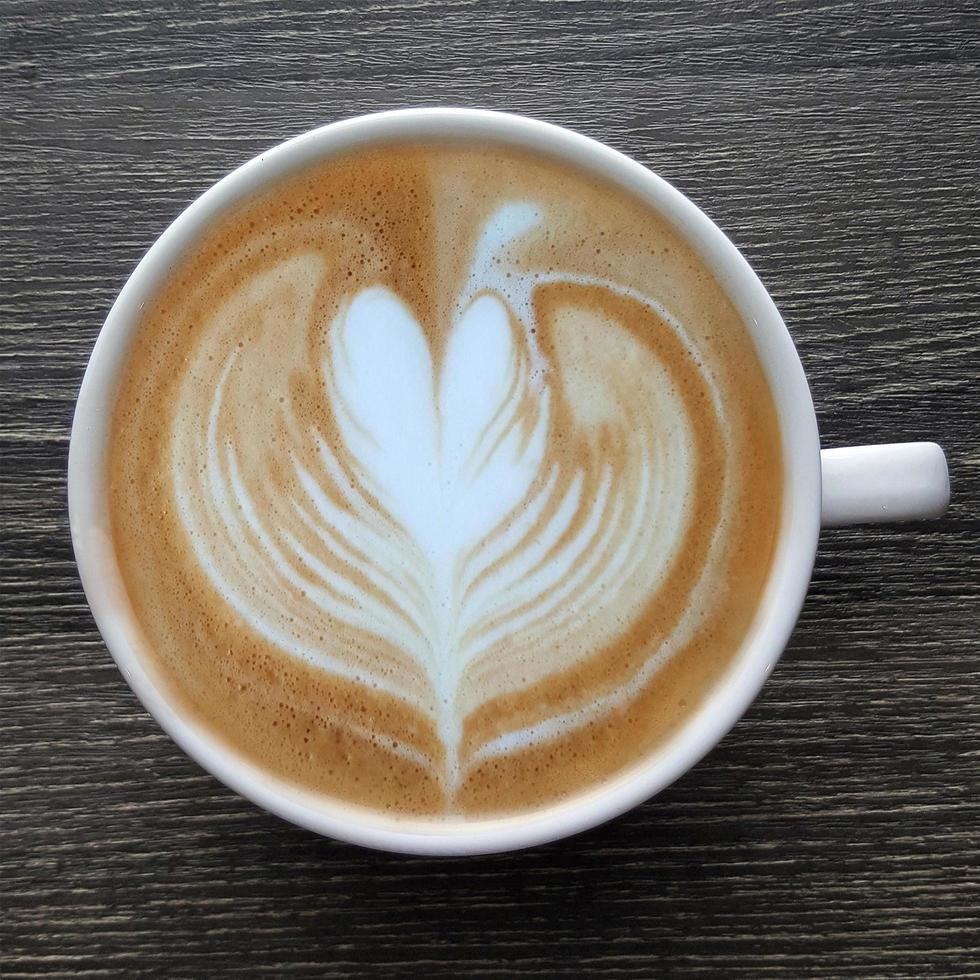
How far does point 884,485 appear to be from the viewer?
0.77 metres

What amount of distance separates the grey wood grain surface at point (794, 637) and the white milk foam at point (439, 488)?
27 centimetres

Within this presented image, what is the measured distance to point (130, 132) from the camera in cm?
96

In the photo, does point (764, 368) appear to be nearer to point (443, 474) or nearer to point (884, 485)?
point (884, 485)

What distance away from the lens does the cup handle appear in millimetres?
769

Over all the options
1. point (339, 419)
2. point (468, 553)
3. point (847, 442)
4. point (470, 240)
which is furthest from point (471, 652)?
point (847, 442)

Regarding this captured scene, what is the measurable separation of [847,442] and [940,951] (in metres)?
0.54

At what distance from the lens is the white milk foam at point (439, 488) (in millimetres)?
753

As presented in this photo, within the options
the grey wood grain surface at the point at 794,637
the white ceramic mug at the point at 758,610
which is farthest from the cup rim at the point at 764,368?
the grey wood grain surface at the point at 794,637

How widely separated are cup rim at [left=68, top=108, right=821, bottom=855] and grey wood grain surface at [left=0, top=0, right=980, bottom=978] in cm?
21

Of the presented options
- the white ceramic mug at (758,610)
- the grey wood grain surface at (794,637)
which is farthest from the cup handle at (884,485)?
the grey wood grain surface at (794,637)

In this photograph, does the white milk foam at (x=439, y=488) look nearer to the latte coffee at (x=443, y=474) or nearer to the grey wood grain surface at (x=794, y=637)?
the latte coffee at (x=443, y=474)

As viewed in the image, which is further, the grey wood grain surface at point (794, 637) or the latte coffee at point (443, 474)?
the grey wood grain surface at point (794, 637)

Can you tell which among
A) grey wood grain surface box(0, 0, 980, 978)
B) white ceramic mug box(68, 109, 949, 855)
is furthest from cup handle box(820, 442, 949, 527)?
grey wood grain surface box(0, 0, 980, 978)

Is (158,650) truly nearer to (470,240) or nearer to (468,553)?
(468,553)
